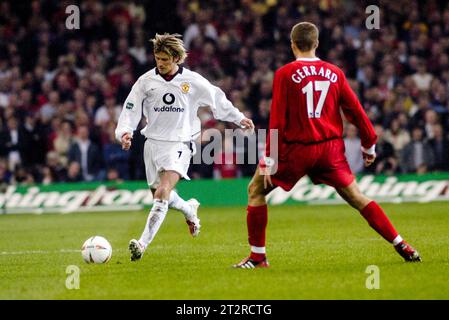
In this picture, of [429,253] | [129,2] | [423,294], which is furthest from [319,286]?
[129,2]

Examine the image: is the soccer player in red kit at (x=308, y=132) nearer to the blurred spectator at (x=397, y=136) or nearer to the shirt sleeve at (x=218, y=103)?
the shirt sleeve at (x=218, y=103)

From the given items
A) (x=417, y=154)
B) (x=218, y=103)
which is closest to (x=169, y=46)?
(x=218, y=103)

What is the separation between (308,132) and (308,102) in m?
0.28

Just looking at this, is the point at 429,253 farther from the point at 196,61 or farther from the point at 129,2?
the point at 129,2

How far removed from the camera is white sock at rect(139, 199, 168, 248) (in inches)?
409

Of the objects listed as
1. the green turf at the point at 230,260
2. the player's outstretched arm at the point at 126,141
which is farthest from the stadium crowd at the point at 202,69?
the player's outstretched arm at the point at 126,141

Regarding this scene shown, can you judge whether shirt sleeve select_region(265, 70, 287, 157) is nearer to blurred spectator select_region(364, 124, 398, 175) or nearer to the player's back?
the player's back

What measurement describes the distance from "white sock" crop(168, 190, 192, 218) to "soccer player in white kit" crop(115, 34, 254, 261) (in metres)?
0.01

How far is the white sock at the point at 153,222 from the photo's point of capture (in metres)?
10.4

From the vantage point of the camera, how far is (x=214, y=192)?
19.8m

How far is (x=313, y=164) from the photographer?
30.8ft

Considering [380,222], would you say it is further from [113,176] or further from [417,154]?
[113,176]

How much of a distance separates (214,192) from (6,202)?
4.04 meters

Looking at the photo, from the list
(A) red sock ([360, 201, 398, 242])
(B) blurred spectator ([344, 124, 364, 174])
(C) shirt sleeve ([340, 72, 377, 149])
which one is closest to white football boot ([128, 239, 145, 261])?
(A) red sock ([360, 201, 398, 242])
